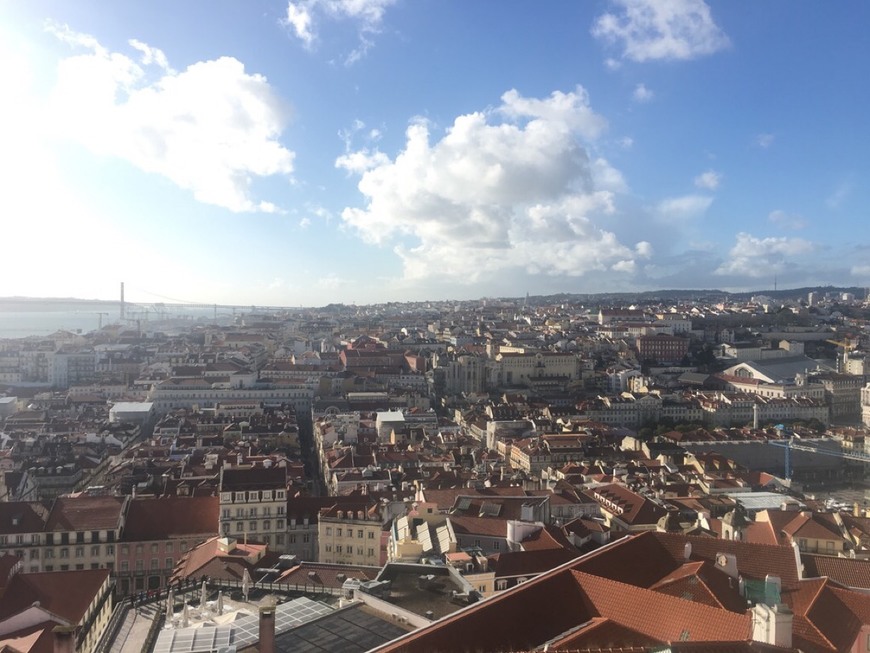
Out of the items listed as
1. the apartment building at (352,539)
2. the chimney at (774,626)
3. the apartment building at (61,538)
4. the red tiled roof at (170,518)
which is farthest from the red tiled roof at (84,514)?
the chimney at (774,626)

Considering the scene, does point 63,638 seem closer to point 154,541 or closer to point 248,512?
point 154,541

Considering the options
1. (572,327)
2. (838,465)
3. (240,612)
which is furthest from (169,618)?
(572,327)

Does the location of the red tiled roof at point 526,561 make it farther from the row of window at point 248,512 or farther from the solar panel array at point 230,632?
the row of window at point 248,512

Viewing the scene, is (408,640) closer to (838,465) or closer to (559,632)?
(559,632)

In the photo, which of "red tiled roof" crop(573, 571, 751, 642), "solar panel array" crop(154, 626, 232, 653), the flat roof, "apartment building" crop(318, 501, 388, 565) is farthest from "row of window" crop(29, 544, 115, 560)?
the flat roof

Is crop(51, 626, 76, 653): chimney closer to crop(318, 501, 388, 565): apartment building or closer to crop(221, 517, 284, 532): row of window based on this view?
crop(318, 501, 388, 565): apartment building

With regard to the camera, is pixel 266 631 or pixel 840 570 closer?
pixel 266 631

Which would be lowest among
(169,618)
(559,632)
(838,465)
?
(838,465)

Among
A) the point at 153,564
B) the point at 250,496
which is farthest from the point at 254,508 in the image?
the point at 153,564

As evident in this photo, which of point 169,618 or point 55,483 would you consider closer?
point 169,618
